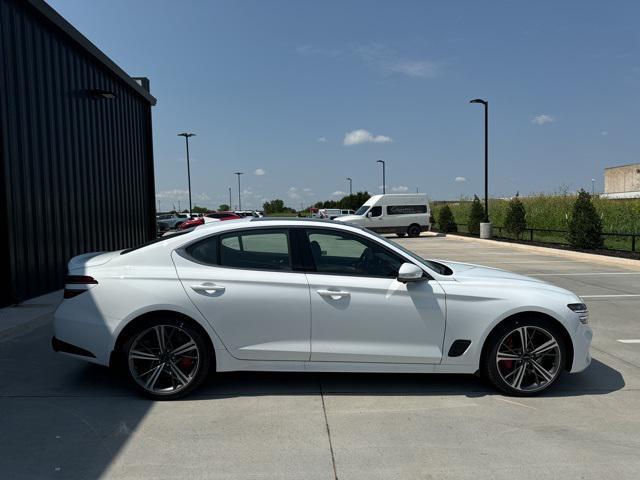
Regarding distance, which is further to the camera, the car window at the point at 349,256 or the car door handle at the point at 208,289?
the car window at the point at 349,256

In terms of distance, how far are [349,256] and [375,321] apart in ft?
2.13

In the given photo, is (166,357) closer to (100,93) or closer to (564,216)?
(100,93)

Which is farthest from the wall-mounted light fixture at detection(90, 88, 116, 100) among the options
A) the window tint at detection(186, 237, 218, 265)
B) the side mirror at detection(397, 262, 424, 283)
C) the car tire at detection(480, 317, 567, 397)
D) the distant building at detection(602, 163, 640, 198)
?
the distant building at detection(602, 163, 640, 198)

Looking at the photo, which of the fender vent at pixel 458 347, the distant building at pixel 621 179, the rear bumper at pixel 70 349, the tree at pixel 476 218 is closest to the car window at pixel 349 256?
the fender vent at pixel 458 347

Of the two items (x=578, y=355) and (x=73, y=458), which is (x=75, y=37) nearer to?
(x=73, y=458)

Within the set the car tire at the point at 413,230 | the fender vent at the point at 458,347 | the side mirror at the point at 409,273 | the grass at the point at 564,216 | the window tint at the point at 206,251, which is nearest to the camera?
the side mirror at the point at 409,273

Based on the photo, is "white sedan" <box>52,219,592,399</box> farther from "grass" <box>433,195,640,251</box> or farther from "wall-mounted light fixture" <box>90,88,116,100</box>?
"grass" <box>433,195,640,251</box>

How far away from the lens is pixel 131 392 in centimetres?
441

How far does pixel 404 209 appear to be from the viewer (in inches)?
→ 1225

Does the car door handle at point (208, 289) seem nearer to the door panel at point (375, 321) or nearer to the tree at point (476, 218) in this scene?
the door panel at point (375, 321)

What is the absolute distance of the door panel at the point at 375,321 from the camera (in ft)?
13.7

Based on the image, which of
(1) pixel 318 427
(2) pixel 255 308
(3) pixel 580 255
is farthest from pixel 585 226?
(1) pixel 318 427

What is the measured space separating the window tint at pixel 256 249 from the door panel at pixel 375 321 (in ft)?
1.27

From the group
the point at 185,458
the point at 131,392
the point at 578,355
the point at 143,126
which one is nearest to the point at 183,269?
the point at 131,392
